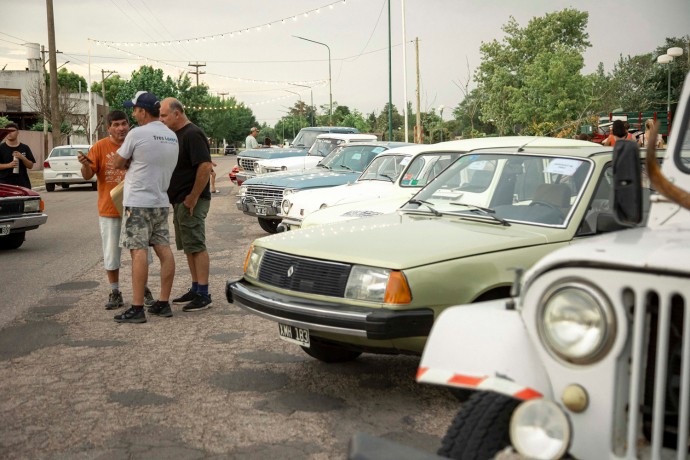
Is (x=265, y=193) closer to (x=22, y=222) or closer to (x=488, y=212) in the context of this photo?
(x=22, y=222)

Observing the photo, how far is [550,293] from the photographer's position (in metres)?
2.75

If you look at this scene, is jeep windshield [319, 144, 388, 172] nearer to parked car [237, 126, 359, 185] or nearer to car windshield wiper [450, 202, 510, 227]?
parked car [237, 126, 359, 185]

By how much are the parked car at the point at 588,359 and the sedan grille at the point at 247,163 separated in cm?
1793

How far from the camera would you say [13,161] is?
13.4 metres

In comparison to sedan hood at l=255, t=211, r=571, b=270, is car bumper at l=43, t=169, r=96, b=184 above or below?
below

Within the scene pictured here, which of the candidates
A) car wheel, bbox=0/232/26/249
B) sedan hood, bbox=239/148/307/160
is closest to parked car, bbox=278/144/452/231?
car wheel, bbox=0/232/26/249

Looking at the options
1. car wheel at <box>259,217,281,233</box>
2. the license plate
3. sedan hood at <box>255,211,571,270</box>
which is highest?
sedan hood at <box>255,211,571,270</box>

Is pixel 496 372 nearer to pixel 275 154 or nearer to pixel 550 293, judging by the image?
pixel 550 293

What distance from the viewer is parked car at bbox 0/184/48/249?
1236 centimetres

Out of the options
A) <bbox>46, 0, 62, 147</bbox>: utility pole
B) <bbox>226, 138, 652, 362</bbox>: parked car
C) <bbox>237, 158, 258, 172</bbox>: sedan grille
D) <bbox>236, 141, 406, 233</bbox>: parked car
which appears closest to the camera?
<bbox>226, 138, 652, 362</bbox>: parked car

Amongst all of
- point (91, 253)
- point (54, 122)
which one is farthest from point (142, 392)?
point (54, 122)

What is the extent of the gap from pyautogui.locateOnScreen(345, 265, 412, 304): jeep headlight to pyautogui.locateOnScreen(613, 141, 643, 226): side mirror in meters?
1.84

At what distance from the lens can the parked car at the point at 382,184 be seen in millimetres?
10219

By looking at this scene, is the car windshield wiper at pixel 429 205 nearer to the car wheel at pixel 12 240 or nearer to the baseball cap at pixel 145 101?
the baseball cap at pixel 145 101
